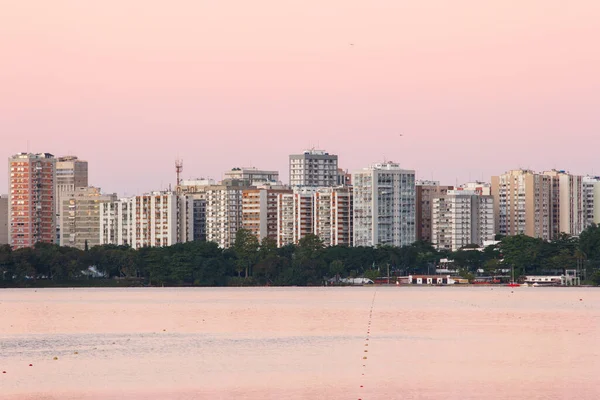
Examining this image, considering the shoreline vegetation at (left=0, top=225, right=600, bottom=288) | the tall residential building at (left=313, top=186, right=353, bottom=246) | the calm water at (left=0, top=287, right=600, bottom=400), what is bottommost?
the calm water at (left=0, top=287, right=600, bottom=400)

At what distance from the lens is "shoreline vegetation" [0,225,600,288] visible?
14862 cm

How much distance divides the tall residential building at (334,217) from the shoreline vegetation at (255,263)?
823 inches

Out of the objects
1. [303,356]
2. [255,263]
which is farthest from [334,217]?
[303,356]

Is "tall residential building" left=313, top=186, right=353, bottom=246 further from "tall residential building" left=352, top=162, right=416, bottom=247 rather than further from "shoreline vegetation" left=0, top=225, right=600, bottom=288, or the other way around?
"shoreline vegetation" left=0, top=225, right=600, bottom=288

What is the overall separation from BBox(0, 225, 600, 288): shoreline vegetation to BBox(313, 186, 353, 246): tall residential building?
68.6ft

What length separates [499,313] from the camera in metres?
79.3

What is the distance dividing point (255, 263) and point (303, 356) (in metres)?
115

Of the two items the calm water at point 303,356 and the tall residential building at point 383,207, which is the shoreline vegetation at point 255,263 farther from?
the calm water at point 303,356

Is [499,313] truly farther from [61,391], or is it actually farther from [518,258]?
[518,258]

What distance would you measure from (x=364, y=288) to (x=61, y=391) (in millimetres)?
121489

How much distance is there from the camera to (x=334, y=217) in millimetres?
195125

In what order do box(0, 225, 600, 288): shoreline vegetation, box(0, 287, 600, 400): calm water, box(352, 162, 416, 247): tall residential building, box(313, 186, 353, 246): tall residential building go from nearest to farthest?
box(0, 287, 600, 400): calm water, box(0, 225, 600, 288): shoreline vegetation, box(352, 162, 416, 247): tall residential building, box(313, 186, 353, 246): tall residential building

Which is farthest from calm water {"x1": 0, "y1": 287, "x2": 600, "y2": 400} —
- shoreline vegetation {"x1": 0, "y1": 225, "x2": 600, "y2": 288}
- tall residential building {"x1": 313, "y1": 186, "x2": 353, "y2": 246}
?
tall residential building {"x1": 313, "y1": 186, "x2": 353, "y2": 246}

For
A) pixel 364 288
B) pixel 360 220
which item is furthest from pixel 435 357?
pixel 360 220
